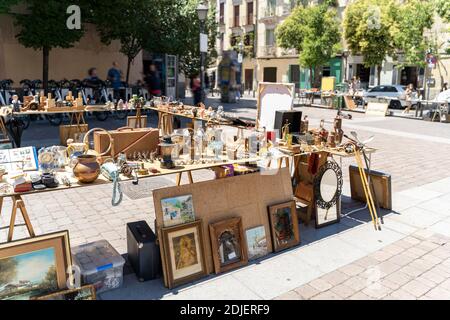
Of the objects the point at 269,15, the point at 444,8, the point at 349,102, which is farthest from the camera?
the point at 269,15

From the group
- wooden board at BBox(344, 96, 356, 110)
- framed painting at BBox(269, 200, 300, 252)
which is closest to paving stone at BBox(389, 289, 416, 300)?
framed painting at BBox(269, 200, 300, 252)

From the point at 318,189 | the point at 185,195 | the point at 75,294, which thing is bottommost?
the point at 75,294

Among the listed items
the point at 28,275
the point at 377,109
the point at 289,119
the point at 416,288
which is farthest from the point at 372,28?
the point at 28,275

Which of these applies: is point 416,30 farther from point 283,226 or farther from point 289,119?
point 283,226

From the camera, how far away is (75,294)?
3.14 m

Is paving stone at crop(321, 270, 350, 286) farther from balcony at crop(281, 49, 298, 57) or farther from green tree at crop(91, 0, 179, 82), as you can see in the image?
balcony at crop(281, 49, 298, 57)

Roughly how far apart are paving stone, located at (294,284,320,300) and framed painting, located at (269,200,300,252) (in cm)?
72

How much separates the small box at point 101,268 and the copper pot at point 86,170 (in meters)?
0.71

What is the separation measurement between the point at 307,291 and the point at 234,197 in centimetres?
114

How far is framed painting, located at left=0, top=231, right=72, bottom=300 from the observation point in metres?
3.04

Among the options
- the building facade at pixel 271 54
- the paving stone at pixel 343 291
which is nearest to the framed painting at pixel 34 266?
the paving stone at pixel 343 291

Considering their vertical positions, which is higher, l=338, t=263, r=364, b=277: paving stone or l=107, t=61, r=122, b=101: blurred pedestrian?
l=107, t=61, r=122, b=101: blurred pedestrian
